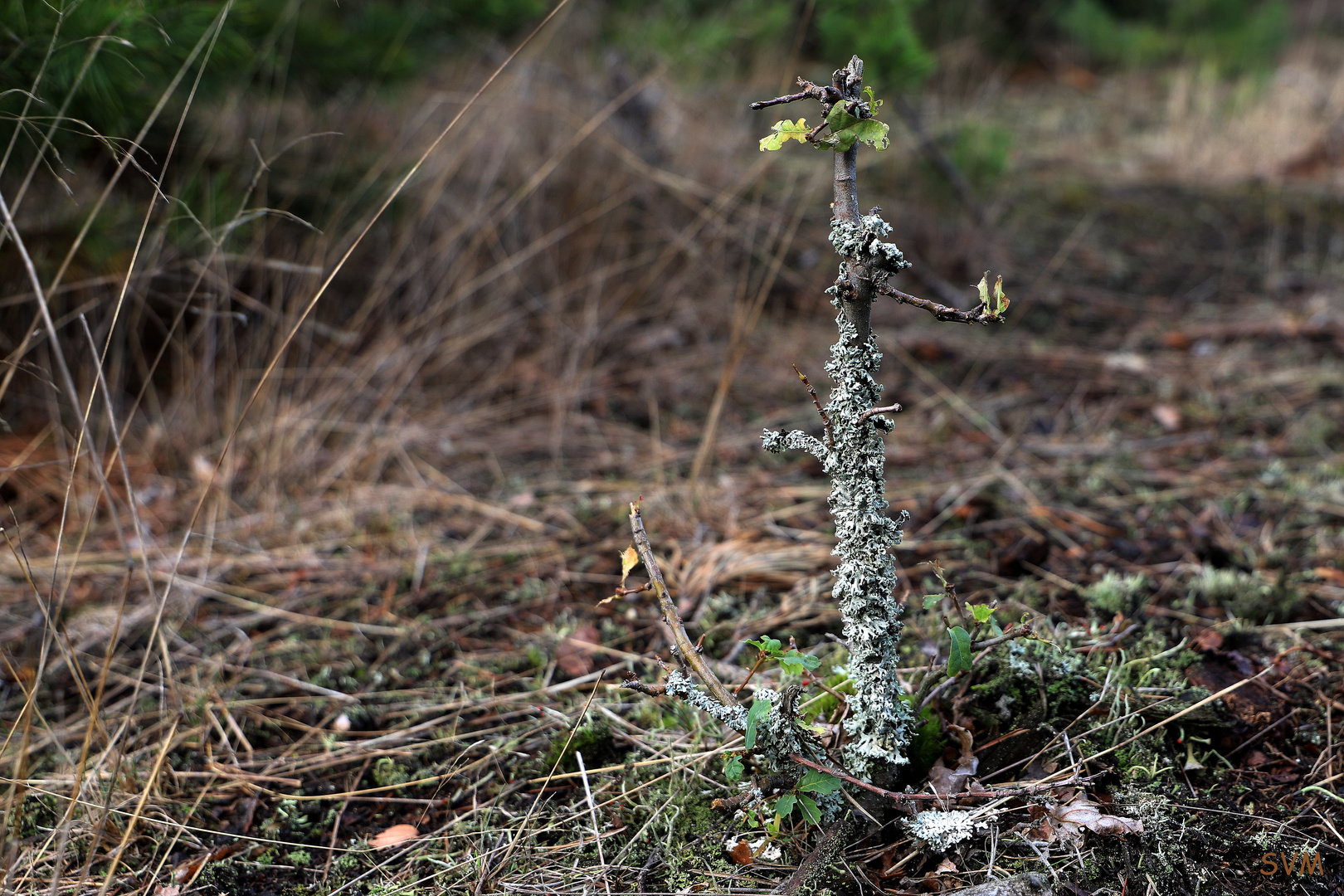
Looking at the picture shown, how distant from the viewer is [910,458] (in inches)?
104

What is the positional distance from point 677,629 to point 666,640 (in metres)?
0.61

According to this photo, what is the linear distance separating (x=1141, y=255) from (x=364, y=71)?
12.6 ft

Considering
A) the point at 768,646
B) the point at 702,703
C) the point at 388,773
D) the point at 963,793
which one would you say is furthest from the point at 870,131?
the point at 388,773

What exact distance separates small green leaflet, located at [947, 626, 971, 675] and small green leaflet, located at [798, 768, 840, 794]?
0.69 feet

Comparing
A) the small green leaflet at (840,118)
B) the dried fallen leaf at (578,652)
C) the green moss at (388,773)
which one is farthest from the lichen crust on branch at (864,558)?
the green moss at (388,773)

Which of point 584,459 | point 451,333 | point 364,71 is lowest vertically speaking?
point 584,459

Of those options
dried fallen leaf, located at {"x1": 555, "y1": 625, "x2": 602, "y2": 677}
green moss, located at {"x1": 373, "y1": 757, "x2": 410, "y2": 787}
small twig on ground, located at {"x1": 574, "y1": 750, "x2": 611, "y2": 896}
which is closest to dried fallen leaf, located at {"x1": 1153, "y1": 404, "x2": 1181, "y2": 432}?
dried fallen leaf, located at {"x1": 555, "y1": 625, "x2": 602, "y2": 677}

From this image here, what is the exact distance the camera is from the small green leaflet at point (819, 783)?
1.12m

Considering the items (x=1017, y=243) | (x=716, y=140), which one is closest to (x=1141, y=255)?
(x=1017, y=243)

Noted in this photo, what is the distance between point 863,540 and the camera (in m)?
1.16

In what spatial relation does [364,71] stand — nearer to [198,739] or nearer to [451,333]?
[451,333]

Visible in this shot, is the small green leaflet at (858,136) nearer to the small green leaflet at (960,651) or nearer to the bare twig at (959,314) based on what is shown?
the bare twig at (959,314)

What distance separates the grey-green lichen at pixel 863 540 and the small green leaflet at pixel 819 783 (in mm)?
91

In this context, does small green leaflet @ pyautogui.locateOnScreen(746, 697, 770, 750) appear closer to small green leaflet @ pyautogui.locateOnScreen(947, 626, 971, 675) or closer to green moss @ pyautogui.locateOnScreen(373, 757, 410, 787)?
small green leaflet @ pyautogui.locateOnScreen(947, 626, 971, 675)
